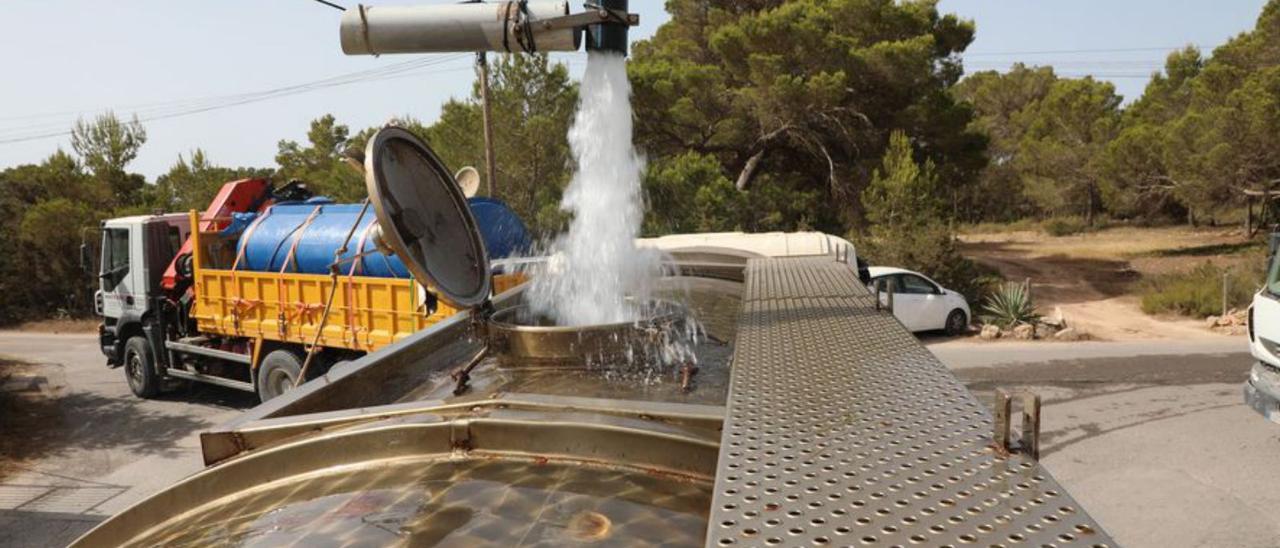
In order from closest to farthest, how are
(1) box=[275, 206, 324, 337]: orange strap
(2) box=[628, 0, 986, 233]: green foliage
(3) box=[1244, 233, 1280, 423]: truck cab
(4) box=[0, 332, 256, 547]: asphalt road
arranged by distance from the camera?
(3) box=[1244, 233, 1280, 423]: truck cab → (4) box=[0, 332, 256, 547]: asphalt road → (1) box=[275, 206, 324, 337]: orange strap → (2) box=[628, 0, 986, 233]: green foliage

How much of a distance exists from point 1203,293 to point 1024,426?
20202 millimetres

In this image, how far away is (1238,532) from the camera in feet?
19.7

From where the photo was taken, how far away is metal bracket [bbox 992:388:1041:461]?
1625 millimetres

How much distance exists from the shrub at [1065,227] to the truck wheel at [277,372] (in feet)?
127

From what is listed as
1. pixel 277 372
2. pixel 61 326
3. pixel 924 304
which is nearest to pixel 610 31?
pixel 277 372

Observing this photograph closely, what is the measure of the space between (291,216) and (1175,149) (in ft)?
95.6

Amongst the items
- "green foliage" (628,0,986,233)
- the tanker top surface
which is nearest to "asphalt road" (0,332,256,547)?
the tanker top surface

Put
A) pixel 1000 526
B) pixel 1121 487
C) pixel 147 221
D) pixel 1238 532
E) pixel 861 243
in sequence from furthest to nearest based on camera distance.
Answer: pixel 861 243, pixel 147 221, pixel 1121 487, pixel 1238 532, pixel 1000 526

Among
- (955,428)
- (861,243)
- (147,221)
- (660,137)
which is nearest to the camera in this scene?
(955,428)

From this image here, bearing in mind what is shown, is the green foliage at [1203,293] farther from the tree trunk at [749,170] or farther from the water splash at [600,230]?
the water splash at [600,230]

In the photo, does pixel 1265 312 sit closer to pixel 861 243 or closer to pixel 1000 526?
pixel 1000 526

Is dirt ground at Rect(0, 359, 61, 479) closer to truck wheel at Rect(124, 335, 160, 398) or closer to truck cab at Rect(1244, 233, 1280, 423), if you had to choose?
truck wheel at Rect(124, 335, 160, 398)

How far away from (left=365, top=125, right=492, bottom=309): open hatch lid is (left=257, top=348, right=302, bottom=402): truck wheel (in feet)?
22.7

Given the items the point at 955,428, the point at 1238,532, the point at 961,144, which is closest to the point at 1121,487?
the point at 1238,532
